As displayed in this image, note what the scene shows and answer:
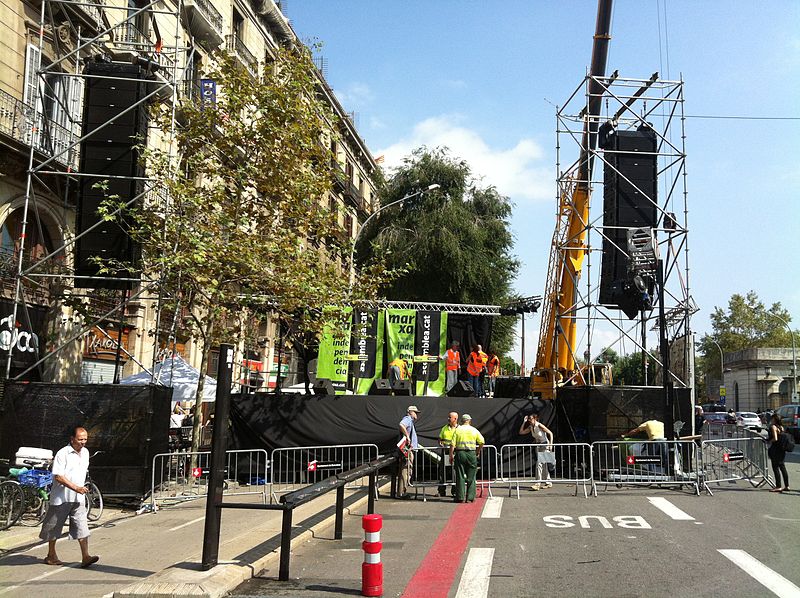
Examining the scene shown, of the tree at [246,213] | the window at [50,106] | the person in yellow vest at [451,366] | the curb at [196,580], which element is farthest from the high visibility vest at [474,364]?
the curb at [196,580]

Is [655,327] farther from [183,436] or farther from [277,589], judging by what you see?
[277,589]

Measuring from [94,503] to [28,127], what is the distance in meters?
10.6

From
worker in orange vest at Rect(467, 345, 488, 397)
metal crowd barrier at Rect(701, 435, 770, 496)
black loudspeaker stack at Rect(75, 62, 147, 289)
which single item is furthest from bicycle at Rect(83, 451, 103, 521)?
worker in orange vest at Rect(467, 345, 488, 397)

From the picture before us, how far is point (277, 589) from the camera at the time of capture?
7.41 meters

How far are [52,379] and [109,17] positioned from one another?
1107cm

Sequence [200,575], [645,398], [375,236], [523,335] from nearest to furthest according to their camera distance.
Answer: [200,575]
[645,398]
[523,335]
[375,236]

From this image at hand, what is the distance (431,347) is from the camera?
2188 centimetres

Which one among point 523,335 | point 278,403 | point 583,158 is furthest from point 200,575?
point 523,335

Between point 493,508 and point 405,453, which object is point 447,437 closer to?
point 405,453

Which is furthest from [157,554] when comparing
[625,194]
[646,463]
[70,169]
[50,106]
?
[625,194]

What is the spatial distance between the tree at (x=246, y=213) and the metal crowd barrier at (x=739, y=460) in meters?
8.42

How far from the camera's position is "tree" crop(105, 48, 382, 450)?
1514 centimetres

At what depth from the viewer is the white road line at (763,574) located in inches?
281

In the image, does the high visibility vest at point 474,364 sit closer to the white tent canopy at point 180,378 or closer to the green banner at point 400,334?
the green banner at point 400,334
